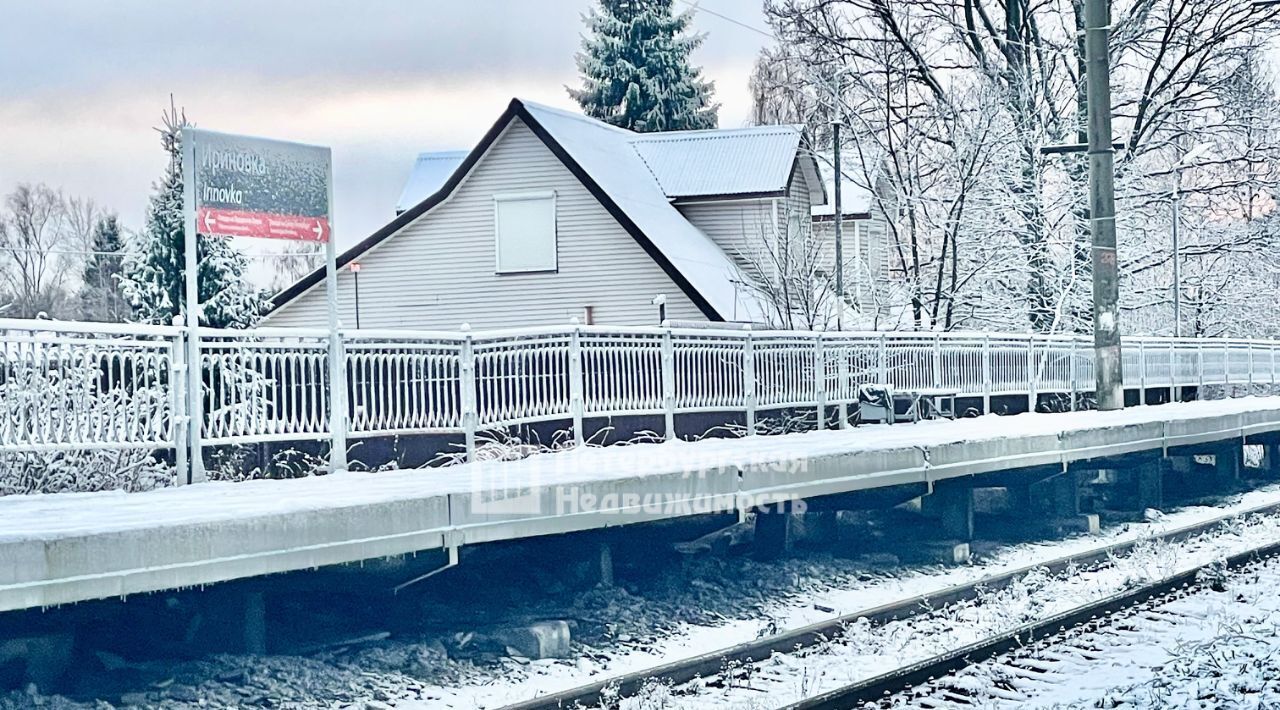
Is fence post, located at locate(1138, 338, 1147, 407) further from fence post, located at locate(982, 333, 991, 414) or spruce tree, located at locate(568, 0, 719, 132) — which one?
spruce tree, located at locate(568, 0, 719, 132)

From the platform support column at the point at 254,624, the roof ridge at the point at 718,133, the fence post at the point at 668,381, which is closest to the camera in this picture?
the platform support column at the point at 254,624

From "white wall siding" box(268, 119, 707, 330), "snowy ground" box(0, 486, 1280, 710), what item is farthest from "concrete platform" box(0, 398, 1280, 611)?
"white wall siding" box(268, 119, 707, 330)

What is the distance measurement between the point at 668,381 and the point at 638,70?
46.5 meters

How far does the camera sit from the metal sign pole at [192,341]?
10289mm

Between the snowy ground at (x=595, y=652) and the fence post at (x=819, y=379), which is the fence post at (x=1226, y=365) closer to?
Answer: the fence post at (x=819, y=379)

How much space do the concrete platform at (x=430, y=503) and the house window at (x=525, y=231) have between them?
15.3m

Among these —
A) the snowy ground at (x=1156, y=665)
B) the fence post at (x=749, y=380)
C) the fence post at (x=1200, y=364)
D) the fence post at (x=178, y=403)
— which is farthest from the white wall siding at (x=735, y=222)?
the fence post at (x=178, y=403)

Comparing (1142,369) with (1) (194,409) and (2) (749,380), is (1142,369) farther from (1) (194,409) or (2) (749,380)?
(1) (194,409)

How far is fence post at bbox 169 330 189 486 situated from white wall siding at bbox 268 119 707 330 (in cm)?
1867

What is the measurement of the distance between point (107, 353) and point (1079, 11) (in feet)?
82.0

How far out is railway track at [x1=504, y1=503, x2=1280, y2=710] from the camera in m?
7.93

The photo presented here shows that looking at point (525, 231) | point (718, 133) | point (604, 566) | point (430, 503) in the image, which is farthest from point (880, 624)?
point (718, 133)

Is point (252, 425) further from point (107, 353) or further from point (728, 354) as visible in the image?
point (728, 354)

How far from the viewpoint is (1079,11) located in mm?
30047
